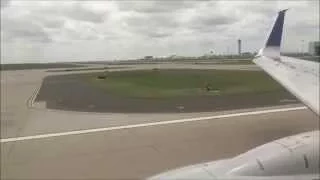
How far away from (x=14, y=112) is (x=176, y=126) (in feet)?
44.0

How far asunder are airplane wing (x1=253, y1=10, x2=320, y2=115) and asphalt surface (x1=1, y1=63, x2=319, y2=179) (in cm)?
429

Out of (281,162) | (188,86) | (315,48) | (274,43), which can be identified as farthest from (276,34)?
(315,48)

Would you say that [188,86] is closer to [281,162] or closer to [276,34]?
[276,34]

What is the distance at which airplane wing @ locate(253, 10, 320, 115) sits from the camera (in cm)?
709

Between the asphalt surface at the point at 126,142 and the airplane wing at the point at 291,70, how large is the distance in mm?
4292

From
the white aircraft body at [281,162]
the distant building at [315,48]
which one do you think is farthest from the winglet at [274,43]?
the distant building at [315,48]

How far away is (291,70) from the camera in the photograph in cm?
941

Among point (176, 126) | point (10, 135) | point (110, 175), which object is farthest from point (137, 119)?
point (110, 175)

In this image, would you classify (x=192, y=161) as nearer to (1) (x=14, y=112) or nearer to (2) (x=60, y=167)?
(2) (x=60, y=167)

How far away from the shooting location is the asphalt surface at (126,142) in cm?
1320

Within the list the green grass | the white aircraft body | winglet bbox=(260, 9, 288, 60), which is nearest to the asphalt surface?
winglet bbox=(260, 9, 288, 60)

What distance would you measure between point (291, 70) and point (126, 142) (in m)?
9.04

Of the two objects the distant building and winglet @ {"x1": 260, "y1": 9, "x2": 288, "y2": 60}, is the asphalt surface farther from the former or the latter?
the distant building

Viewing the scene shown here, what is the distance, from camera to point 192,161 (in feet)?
44.6
